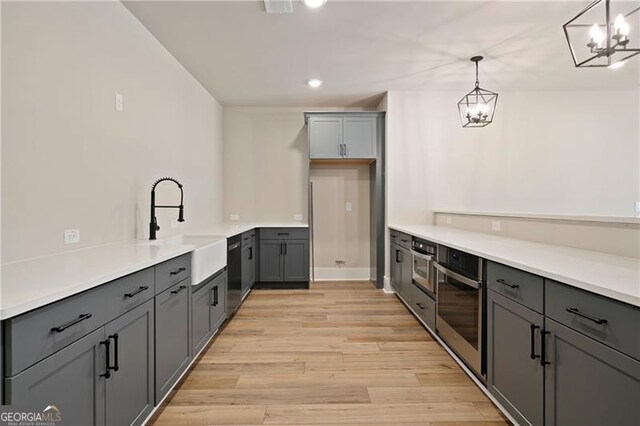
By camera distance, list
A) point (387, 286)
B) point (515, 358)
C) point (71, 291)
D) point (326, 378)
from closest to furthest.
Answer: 1. point (71, 291)
2. point (515, 358)
3. point (326, 378)
4. point (387, 286)

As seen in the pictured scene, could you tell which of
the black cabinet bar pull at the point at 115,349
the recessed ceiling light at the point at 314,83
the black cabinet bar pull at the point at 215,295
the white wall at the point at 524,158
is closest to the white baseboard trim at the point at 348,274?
the white wall at the point at 524,158

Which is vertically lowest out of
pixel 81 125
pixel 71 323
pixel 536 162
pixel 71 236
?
pixel 71 323

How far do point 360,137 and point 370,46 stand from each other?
1449 millimetres

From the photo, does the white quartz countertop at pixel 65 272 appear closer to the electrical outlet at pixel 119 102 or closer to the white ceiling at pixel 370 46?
the electrical outlet at pixel 119 102

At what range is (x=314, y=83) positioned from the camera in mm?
3889

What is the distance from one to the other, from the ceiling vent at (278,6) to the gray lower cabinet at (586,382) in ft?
8.45

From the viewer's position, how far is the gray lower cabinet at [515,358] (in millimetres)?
1434

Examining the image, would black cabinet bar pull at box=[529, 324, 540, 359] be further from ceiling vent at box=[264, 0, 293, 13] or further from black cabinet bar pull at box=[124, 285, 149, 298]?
ceiling vent at box=[264, 0, 293, 13]

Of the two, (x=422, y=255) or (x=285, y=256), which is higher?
(x=422, y=255)

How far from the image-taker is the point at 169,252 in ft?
6.01

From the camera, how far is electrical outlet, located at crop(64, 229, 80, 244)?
1.80 meters

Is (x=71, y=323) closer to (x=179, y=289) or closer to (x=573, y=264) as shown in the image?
(x=179, y=289)

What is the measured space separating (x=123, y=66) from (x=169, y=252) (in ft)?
5.01

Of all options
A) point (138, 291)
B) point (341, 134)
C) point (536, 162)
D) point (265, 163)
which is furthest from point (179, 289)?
point (536, 162)
